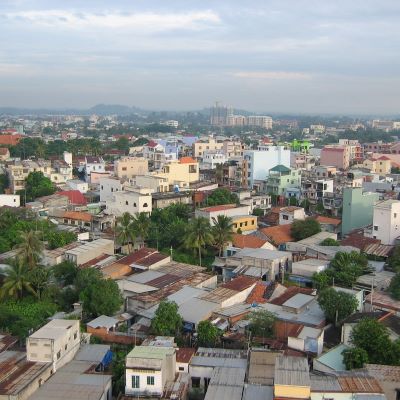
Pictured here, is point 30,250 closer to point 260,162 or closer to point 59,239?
point 59,239

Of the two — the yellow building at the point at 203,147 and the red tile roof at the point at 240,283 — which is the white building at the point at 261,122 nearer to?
the yellow building at the point at 203,147

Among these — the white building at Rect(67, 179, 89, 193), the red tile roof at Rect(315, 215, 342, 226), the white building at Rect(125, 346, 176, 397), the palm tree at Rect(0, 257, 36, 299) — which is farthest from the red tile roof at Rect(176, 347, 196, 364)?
the white building at Rect(67, 179, 89, 193)

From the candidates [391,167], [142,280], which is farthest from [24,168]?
[391,167]

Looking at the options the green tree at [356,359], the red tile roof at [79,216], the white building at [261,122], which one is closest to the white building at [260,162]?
the red tile roof at [79,216]

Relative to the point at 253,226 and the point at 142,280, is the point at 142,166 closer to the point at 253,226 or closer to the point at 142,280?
the point at 253,226

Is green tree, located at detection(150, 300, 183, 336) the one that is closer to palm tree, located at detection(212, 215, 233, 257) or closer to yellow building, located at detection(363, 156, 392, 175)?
palm tree, located at detection(212, 215, 233, 257)

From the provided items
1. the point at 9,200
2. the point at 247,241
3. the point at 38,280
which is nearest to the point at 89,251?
the point at 38,280
